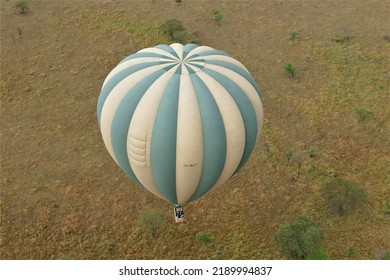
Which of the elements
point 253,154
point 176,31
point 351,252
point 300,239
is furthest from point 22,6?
point 351,252

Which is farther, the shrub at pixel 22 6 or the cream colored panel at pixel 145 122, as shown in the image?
the shrub at pixel 22 6

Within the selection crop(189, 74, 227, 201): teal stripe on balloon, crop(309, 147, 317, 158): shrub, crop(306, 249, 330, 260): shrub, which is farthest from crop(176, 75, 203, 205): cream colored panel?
crop(309, 147, 317, 158): shrub

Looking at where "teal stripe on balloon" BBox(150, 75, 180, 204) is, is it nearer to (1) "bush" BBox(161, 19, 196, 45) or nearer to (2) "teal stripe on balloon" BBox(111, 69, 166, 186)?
(2) "teal stripe on balloon" BBox(111, 69, 166, 186)

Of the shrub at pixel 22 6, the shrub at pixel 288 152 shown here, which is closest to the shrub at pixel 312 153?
the shrub at pixel 288 152

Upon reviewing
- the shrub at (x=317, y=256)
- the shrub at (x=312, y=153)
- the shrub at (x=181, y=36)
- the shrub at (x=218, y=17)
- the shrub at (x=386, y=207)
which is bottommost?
the shrub at (x=317, y=256)

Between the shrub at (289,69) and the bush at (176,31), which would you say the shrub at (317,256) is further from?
the bush at (176,31)

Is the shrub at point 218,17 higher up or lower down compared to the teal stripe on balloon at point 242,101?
higher up

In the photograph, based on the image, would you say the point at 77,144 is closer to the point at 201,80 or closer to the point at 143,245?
the point at 143,245
